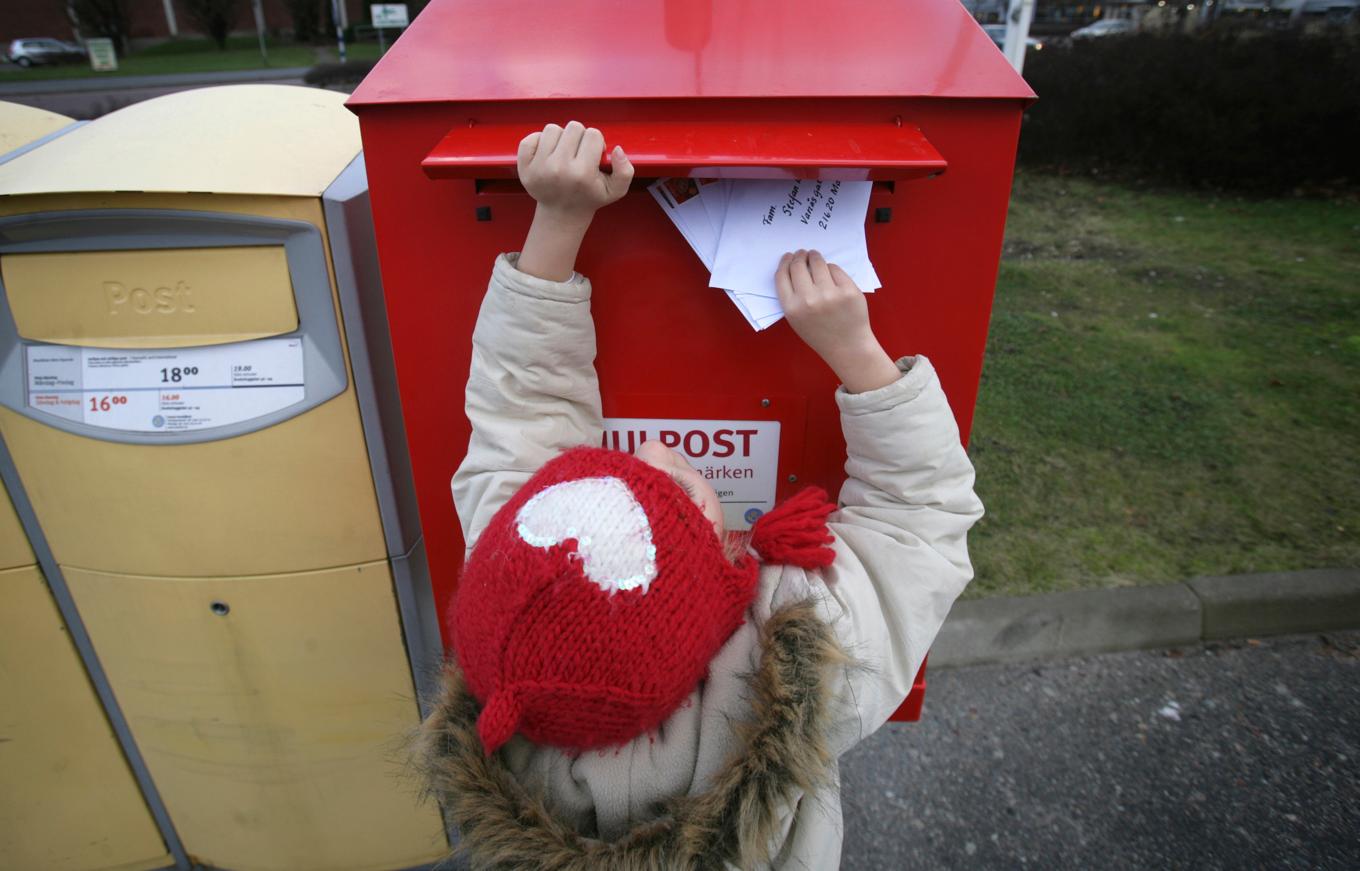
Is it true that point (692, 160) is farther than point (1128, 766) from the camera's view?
No

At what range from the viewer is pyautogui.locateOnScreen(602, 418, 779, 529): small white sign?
1.40 meters

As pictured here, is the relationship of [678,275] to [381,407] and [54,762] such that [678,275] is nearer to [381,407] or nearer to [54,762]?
[381,407]

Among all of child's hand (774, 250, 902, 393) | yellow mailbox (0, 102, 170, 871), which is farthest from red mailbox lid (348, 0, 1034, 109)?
yellow mailbox (0, 102, 170, 871)

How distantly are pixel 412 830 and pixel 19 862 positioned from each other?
3.13 ft

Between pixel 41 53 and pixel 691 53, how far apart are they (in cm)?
2893

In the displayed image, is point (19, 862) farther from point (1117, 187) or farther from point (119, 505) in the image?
point (1117, 187)

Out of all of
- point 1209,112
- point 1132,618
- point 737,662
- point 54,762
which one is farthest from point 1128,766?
point 1209,112

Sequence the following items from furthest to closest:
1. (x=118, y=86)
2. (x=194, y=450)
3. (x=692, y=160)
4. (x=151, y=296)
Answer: (x=118, y=86), (x=194, y=450), (x=151, y=296), (x=692, y=160)

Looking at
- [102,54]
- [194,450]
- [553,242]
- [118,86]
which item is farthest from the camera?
[102,54]

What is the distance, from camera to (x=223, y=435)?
149 cm

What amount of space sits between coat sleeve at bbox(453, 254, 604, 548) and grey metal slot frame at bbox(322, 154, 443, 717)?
30 centimetres

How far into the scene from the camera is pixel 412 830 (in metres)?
2.07

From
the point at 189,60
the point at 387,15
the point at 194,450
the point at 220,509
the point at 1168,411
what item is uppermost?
the point at 194,450

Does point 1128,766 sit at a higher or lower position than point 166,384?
lower
